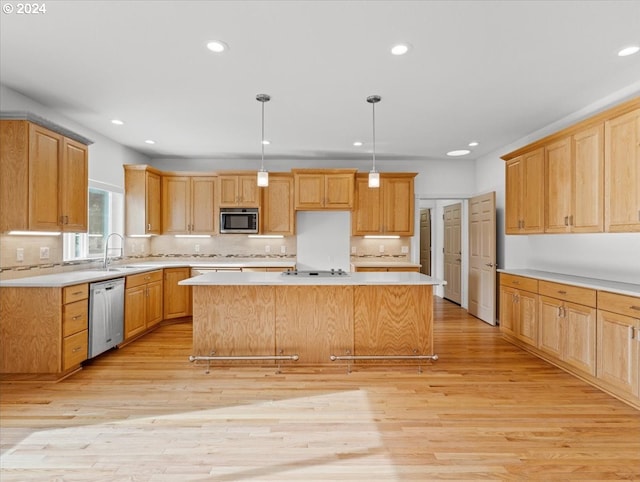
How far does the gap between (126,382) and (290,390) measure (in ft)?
5.02

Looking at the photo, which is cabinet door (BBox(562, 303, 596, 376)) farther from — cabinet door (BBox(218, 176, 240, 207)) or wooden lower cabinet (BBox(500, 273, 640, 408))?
cabinet door (BBox(218, 176, 240, 207))

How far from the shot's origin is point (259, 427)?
2.45 meters

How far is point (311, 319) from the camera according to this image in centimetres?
357

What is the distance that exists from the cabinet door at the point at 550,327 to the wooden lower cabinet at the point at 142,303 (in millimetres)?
4758

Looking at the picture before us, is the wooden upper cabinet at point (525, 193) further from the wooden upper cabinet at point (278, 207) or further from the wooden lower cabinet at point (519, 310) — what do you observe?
the wooden upper cabinet at point (278, 207)

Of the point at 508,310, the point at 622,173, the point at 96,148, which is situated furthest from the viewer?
the point at 96,148

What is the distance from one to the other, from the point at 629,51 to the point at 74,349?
5.34 metres

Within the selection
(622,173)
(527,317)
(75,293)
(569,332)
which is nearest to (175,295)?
(75,293)

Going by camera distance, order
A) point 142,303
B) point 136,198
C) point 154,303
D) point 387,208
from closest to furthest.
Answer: point 142,303
point 154,303
point 136,198
point 387,208

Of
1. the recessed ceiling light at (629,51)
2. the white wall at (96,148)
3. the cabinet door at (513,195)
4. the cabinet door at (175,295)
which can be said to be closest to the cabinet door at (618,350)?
the cabinet door at (513,195)

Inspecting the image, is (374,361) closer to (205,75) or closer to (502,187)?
(205,75)

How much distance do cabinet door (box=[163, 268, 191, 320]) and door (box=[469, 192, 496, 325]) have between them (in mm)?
4668

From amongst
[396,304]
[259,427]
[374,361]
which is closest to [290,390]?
[259,427]

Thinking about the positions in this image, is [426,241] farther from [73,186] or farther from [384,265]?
[73,186]
